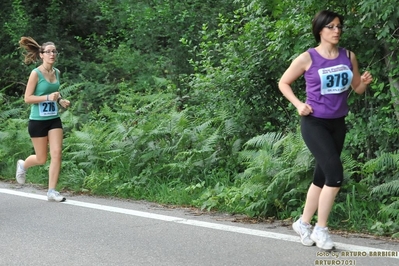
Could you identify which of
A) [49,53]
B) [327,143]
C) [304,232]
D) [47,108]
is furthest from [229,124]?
[327,143]

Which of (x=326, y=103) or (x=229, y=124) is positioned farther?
(x=229, y=124)

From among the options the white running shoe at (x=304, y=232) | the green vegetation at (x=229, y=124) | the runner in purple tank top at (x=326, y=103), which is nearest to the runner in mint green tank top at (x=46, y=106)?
the green vegetation at (x=229, y=124)

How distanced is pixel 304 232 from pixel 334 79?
1.34m

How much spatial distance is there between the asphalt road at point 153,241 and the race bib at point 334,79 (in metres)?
1.32

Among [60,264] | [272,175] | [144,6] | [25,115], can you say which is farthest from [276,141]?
[144,6]

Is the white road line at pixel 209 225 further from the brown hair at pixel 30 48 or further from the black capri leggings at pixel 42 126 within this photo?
the brown hair at pixel 30 48

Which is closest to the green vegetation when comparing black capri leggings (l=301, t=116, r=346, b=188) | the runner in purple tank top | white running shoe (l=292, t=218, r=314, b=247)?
white running shoe (l=292, t=218, r=314, b=247)

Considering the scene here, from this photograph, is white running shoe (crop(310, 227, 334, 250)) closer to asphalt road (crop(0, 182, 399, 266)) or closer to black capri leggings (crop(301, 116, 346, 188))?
asphalt road (crop(0, 182, 399, 266))

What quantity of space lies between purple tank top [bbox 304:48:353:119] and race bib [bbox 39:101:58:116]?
392 cm

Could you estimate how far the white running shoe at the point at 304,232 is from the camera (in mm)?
5762

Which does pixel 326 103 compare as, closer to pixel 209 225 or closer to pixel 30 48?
pixel 209 225

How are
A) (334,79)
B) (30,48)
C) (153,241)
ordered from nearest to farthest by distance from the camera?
(334,79), (153,241), (30,48)

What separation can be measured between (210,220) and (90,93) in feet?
27.4

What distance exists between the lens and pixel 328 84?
18.2ft
